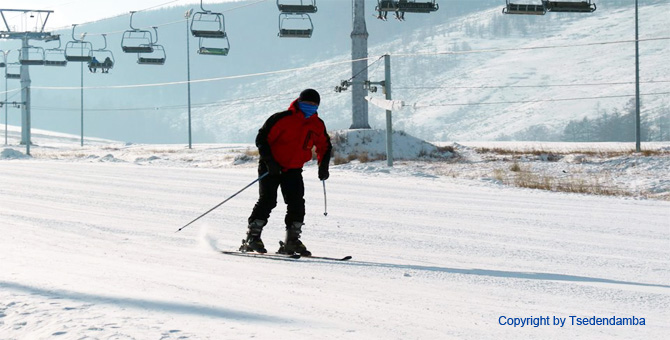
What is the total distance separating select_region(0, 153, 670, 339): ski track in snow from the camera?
522 cm

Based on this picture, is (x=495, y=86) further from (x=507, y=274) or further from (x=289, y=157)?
(x=507, y=274)

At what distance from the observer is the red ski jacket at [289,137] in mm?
7988

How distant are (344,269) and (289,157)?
1273 mm

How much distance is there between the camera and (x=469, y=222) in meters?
11.0

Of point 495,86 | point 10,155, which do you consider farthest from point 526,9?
point 495,86

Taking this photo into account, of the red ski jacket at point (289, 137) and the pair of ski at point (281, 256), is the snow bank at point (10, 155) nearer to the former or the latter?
the pair of ski at point (281, 256)

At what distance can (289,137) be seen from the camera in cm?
803

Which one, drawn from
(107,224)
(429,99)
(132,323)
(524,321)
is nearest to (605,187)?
(107,224)

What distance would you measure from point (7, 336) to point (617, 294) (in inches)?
163

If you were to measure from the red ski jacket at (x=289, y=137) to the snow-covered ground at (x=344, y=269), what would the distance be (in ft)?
3.14

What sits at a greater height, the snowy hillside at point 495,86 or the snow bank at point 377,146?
the snowy hillside at point 495,86

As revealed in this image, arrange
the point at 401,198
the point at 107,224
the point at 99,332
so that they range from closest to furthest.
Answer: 1. the point at 99,332
2. the point at 107,224
3. the point at 401,198

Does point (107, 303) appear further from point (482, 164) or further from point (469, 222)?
point (482, 164)

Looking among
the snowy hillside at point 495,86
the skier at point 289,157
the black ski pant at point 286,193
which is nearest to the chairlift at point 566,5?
the skier at point 289,157
